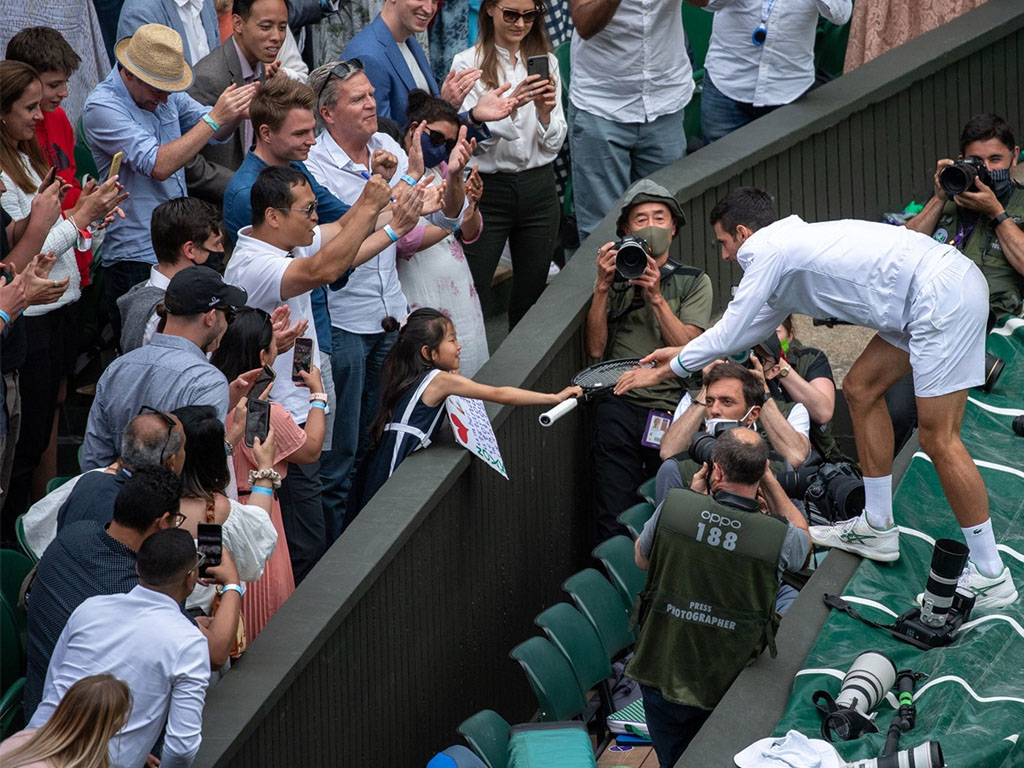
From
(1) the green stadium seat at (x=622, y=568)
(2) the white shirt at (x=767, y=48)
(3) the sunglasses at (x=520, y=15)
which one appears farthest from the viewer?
(2) the white shirt at (x=767, y=48)

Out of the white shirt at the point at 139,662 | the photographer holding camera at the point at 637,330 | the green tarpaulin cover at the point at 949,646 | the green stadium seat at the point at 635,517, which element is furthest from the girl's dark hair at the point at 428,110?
the white shirt at the point at 139,662

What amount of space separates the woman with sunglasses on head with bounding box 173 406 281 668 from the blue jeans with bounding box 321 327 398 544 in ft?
4.70

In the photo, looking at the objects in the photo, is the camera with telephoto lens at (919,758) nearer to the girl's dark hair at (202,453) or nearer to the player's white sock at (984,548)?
the player's white sock at (984,548)

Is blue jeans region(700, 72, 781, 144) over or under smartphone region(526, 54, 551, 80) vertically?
under

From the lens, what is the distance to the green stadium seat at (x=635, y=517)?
21.0ft

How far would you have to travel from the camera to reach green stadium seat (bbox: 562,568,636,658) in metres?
6.10

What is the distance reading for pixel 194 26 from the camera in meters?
7.12

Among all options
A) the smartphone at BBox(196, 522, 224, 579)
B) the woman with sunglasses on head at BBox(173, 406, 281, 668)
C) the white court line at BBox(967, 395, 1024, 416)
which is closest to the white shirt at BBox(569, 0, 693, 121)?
the white court line at BBox(967, 395, 1024, 416)

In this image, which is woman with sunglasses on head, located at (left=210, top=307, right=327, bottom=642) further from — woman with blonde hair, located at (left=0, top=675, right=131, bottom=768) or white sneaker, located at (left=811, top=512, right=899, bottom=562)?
white sneaker, located at (left=811, top=512, right=899, bottom=562)

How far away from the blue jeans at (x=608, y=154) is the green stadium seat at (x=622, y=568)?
7.27 feet

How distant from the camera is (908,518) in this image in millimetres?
6438

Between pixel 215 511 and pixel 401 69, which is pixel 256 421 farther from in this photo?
pixel 401 69

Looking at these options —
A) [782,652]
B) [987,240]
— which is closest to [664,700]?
[782,652]

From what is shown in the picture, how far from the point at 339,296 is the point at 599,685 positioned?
2.06 m
